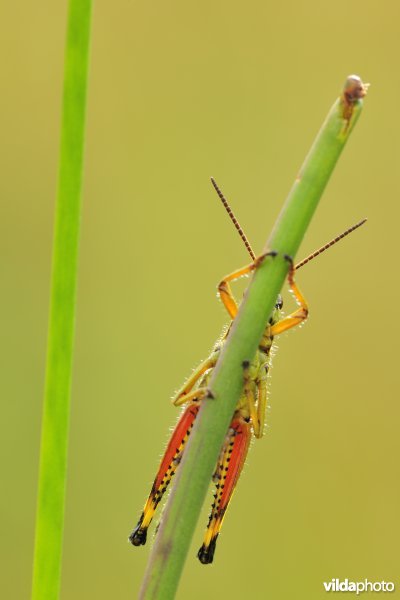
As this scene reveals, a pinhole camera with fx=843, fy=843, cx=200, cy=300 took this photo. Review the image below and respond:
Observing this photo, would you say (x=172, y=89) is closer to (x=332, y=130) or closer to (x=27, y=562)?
(x=27, y=562)

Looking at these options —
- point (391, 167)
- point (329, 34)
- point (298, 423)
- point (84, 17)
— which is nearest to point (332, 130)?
point (84, 17)

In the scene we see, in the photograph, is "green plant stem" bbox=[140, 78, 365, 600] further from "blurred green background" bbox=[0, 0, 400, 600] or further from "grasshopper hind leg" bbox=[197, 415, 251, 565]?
"blurred green background" bbox=[0, 0, 400, 600]

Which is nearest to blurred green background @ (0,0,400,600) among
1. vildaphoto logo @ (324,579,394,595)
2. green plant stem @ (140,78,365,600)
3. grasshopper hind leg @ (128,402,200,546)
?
vildaphoto logo @ (324,579,394,595)

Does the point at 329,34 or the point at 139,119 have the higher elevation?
the point at 329,34

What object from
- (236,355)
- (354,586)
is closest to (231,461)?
(236,355)

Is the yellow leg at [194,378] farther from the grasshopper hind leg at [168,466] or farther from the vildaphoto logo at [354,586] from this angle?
the vildaphoto logo at [354,586]

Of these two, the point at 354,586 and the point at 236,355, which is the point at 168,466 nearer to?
the point at 236,355
